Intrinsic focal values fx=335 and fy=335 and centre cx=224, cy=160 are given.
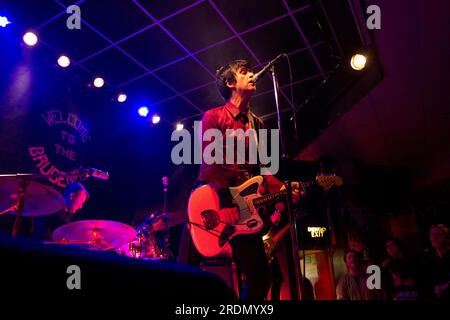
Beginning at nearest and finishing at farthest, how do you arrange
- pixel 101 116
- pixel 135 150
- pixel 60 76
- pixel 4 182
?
pixel 4 182 < pixel 60 76 < pixel 101 116 < pixel 135 150

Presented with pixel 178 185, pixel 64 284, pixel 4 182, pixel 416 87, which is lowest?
pixel 64 284

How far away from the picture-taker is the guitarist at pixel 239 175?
2115 millimetres

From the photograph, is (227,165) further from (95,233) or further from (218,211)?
(95,233)

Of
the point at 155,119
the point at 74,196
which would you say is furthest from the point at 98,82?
the point at 74,196

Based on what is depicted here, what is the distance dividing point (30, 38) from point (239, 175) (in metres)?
3.80

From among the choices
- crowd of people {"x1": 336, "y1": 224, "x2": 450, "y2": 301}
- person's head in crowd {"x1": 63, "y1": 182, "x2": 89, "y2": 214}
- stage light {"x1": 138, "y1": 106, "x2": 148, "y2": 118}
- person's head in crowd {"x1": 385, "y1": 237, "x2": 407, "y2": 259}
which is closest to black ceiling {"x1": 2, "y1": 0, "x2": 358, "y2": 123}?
stage light {"x1": 138, "y1": 106, "x2": 148, "y2": 118}

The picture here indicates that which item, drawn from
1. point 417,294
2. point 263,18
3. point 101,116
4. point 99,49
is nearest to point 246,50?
point 263,18

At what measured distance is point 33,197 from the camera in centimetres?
294

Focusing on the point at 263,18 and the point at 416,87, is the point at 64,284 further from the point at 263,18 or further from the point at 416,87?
the point at 416,87

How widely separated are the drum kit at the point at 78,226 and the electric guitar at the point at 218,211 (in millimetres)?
705

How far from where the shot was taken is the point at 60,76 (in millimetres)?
5254

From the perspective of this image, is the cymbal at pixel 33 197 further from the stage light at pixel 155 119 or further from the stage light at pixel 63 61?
the stage light at pixel 155 119

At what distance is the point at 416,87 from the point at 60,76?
5776mm

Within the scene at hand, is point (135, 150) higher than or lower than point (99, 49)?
lower
